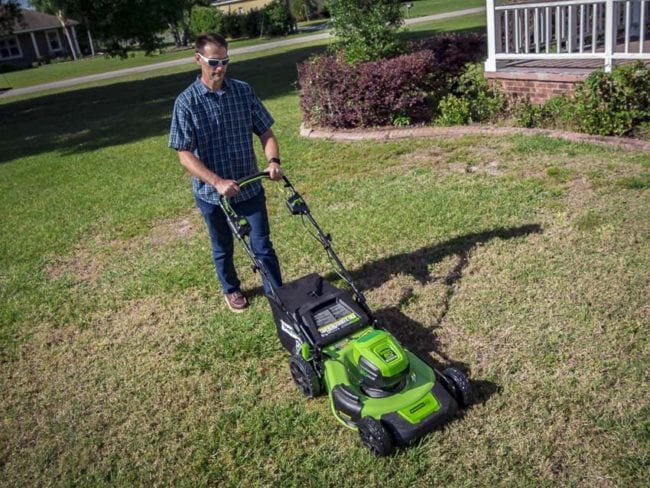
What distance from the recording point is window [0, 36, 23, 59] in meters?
60.4

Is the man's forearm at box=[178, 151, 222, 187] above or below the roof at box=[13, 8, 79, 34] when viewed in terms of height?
below

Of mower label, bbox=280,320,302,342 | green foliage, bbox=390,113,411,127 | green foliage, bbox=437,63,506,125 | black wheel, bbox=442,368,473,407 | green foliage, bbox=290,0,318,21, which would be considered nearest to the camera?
black wheel, bbox=442,368,473,407

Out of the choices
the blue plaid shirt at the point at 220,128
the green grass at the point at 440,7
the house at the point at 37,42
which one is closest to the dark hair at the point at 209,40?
the blue plaid shirt at the point at 220,128

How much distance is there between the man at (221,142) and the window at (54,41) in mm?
65864

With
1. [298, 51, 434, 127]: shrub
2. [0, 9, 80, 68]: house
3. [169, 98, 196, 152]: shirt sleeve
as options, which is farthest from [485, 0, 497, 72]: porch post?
[0, 9, 80, 68]: house

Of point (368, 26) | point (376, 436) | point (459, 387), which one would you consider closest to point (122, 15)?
point (368, 26)

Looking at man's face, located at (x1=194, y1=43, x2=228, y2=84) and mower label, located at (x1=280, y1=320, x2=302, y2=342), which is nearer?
mower label, located at (x1=280, y1=320, x2=302, y2=342)

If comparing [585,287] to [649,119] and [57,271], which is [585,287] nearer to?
[649,119]

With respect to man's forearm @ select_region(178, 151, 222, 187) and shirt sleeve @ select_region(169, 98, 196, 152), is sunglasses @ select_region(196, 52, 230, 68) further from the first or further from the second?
man's forearm @ select_region(178, 151, 222, 187)

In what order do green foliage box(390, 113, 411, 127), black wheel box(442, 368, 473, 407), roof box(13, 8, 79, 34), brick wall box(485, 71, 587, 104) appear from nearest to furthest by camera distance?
black wheel box(442, 368, 473, 407) → brick wall box(485, 71, 587, 104) → green foliage box(390, 113, 411, 127) → roof box(13, 8, 79, 34)

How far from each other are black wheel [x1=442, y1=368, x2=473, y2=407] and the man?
1.46m

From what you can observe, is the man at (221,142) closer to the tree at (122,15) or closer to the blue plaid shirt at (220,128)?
the blue plaid shirt at (220,128)

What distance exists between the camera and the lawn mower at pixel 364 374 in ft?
10.9

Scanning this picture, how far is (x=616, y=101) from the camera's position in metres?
7.56
